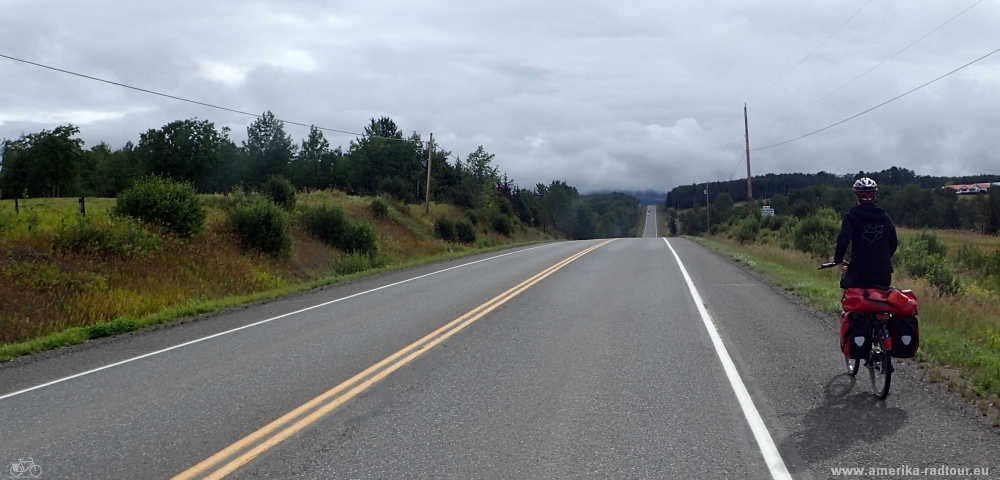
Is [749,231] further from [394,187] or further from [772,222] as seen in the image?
[394,187]

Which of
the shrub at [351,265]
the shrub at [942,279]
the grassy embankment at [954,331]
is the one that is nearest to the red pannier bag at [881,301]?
the grassy embankment at [954,331]

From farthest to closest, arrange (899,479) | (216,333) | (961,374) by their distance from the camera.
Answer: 1. (216,333)
2. (961,374)
3. (899,479)

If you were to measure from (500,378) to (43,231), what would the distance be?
52.0 feet

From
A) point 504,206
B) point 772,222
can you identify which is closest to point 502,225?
point 504,206

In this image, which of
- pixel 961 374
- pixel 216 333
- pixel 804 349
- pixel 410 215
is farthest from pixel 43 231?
pixel 410 215

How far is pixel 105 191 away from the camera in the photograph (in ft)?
229

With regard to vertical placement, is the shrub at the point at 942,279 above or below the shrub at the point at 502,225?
below

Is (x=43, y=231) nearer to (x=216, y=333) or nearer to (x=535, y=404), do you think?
(x=216, y=333)

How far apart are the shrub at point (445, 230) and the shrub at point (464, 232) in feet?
2.00

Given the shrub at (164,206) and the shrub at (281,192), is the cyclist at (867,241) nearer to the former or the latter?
the shrub at (164,206)

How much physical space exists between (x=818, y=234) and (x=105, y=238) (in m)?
29.5

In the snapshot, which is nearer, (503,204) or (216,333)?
(216,333)

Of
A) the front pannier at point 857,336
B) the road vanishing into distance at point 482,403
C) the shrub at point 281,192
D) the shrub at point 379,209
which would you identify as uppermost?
the shrub at point 281,192

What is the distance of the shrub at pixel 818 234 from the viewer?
3300 cm
